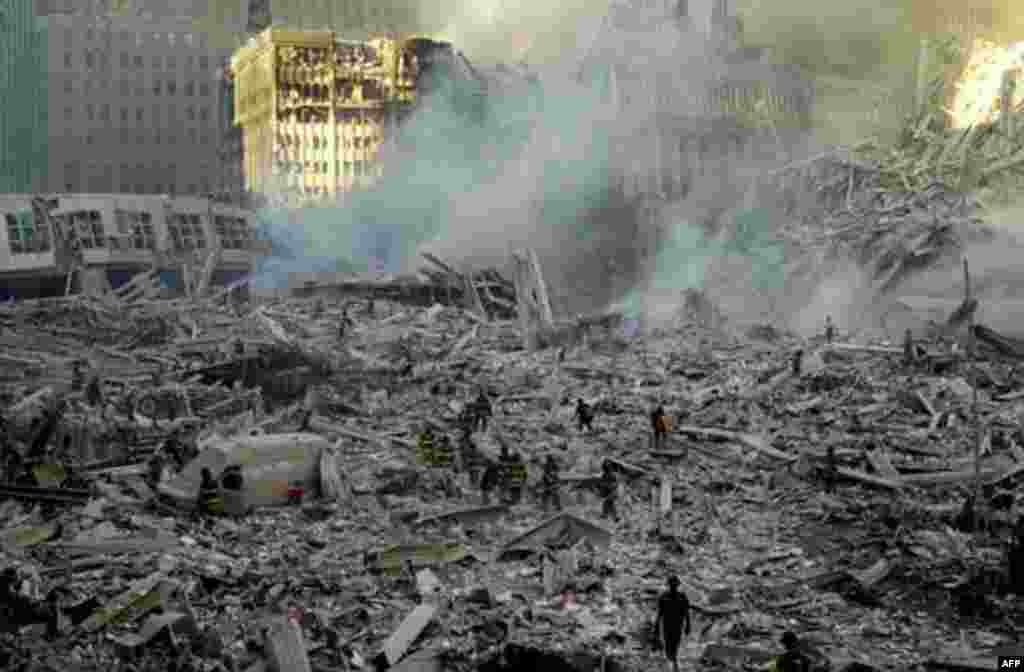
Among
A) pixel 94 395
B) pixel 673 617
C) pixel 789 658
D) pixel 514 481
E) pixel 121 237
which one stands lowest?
pixel 514 481

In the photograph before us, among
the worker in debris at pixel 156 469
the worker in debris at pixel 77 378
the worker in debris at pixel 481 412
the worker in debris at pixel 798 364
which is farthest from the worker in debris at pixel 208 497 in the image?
the worker in debris at pixel 798 364

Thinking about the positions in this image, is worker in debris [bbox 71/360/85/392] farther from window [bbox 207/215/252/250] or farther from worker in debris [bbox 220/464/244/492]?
window [bbox 207/215/252/250]

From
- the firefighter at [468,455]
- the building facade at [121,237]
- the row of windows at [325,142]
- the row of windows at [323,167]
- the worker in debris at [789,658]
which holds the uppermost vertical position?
the row of windows at [325,142]

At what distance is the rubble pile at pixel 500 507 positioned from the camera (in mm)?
10727

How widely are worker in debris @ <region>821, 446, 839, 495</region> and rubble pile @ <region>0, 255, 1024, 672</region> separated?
42mm

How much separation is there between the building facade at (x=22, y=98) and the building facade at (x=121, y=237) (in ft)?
155

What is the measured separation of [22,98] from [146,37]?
11.5 meters

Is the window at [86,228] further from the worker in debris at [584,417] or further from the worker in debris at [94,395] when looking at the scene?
the worker in debris at [584,417]

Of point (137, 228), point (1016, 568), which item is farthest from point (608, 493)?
point (137, 228)

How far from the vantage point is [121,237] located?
4144 centimetres

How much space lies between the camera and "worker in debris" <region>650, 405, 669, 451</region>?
1898 centimetres

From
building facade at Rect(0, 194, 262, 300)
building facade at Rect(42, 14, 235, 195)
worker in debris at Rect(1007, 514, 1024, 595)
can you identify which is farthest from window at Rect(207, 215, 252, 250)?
building facade at Rect(42, 14, 235, 195)

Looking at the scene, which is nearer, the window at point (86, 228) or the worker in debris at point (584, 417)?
the worker in debris at point (584, 417)

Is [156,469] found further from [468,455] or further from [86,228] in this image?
[86,228]
